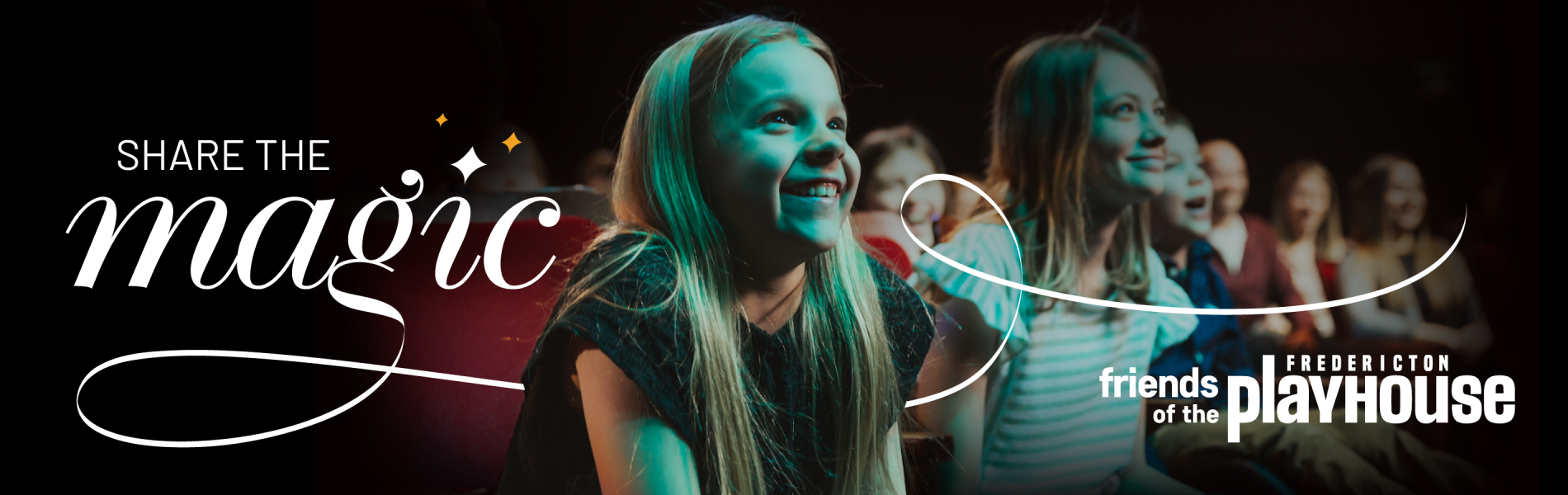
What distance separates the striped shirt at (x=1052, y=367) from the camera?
229cm

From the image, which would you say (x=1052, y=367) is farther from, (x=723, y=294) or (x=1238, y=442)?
(x=723, y=294)

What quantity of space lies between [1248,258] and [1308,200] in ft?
0.63

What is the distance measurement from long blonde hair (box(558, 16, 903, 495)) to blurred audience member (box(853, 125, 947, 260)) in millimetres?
202

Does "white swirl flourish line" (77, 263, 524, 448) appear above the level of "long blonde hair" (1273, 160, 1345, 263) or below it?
below

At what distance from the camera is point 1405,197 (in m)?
2.45

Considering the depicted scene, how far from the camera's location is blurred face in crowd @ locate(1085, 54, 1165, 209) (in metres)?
2.30

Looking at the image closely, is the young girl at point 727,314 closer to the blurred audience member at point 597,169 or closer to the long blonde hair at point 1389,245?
the blurred audience member at point 597,169

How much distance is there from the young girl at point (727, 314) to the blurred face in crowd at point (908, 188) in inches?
9.6

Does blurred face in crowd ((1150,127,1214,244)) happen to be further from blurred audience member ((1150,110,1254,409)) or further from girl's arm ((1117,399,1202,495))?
girl's arm ((1117,399,1202,495))

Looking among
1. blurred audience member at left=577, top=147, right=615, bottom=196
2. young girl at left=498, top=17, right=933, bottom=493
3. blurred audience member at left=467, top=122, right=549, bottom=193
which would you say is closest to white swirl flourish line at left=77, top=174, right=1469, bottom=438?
young girl at left=498, top=17, right=933, bottom=493

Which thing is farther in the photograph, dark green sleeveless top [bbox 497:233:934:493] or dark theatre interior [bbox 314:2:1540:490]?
dark theatre interior [bbox 314:2:1540:490]

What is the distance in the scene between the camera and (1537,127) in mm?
2492

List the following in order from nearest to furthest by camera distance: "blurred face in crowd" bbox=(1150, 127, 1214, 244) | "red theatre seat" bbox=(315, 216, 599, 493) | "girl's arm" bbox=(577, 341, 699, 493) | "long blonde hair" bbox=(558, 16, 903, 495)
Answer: "girl's arm" bbox=(577, 341, 699, 493)
"long blonde hair" bbox=(558, 16, 903, 495)
"red theatre seat" bbox=(315, 216, 599, 493)
"blurred face in crowd" bbox=(1150, 127, 1214, 244)

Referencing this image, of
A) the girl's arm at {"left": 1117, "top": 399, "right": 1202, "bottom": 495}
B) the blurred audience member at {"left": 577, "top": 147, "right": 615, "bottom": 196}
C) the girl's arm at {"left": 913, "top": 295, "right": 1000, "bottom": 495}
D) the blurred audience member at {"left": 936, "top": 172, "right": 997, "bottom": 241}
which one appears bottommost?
the girl's arm at {"left": 1117, "top": 399, "right": 1202, "bottom": 495}
